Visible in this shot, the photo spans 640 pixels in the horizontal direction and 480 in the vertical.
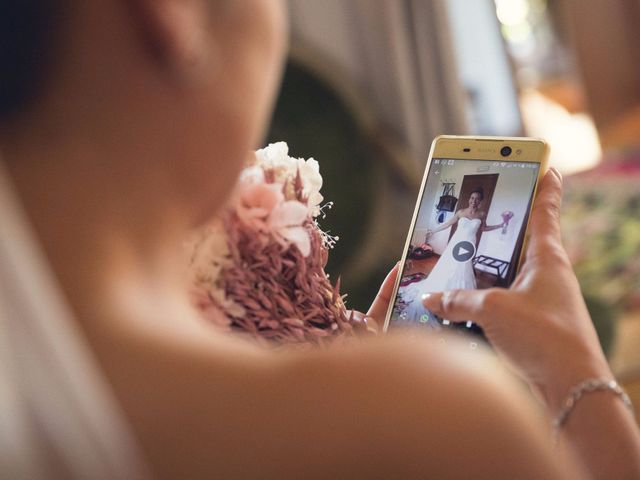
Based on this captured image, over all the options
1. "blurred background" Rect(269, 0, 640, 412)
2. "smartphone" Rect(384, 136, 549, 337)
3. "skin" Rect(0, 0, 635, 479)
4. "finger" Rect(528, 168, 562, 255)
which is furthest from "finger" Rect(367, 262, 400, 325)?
"blurred background" Rect(269, 0, 640, 412)

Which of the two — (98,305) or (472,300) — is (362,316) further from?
(98,305)

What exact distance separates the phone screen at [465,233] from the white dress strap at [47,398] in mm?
379

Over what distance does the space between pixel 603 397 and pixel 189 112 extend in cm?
34

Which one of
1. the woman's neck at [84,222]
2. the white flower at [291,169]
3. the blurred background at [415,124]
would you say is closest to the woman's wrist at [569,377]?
the white flower at [291,169]

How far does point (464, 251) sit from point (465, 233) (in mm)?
13

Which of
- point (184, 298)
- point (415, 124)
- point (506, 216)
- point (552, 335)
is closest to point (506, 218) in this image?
point (506, 216)

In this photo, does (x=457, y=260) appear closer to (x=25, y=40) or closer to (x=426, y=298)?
(x=426, y=298)

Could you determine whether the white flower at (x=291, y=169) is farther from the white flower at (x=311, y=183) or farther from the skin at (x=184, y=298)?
the skin at (x=184, y=298)

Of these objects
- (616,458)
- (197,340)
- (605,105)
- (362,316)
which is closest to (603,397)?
(616,458)

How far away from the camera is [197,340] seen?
1.04ft

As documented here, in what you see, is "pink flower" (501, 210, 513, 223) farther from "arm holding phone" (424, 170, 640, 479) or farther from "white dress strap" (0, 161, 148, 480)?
"white dress strap" (0, 161, 148, 480)

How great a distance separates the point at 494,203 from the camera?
654 millimetres

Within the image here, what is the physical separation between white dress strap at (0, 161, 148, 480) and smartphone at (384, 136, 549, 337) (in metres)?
0.38

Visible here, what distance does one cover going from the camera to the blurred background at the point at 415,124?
2.05 m
